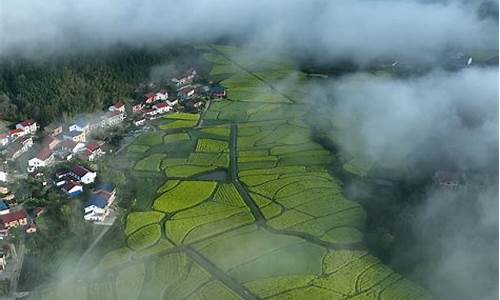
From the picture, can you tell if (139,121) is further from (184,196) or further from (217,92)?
(184,196)

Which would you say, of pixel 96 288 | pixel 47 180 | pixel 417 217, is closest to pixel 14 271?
pixel 96 288

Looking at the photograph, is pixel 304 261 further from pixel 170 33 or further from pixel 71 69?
pixel 170 33

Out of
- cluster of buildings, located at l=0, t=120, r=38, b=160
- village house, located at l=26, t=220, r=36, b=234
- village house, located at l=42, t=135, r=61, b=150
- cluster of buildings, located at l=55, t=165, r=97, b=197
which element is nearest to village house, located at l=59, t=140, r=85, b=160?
village house, located at l=42, t=135, r=61, b=150

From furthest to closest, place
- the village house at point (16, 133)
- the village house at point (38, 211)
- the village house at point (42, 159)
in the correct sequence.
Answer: the village house at point (16, 133) < the village house at point (42, 159) < the village house at point (38, 211)

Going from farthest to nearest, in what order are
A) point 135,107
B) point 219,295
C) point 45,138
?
1. point 135,107
2. point 45,138
3. point 219,295

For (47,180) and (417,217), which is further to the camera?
(47,180)

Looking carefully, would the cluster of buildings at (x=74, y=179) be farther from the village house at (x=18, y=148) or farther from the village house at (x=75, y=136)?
the village house at (x=75, y=136)

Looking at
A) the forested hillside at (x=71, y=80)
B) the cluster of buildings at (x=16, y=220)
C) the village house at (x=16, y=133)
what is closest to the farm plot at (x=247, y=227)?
the cluster of buildings at (x=16, y=220)
